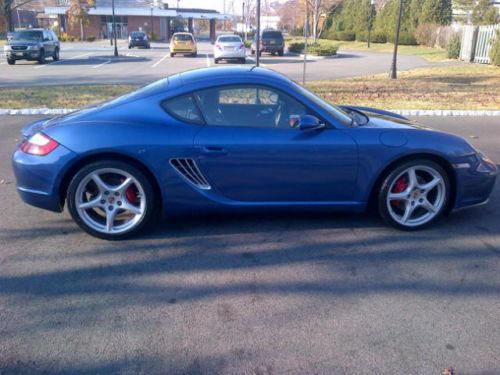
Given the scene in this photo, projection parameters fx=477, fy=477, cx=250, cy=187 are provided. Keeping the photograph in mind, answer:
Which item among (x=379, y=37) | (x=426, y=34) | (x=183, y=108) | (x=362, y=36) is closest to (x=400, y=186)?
(x=183, y=108)

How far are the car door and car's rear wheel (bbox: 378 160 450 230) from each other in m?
0.35

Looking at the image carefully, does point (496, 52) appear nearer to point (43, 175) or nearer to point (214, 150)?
point (214, 150)

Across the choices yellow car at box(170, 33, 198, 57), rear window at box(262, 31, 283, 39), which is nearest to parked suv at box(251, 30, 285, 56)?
rear window at box(262, 31, 283, 39)

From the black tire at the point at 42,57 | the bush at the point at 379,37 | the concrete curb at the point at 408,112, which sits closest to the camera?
the concrete curb at the point at 408,112

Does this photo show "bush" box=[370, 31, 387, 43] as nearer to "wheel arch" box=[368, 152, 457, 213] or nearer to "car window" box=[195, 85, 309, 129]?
"wheel arch" box=[368, 152, 457, 213]

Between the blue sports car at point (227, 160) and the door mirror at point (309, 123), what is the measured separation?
0.04 ft

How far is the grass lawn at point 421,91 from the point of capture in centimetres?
1160

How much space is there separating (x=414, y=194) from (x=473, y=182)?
54 centimetres

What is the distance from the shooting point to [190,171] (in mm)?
3926

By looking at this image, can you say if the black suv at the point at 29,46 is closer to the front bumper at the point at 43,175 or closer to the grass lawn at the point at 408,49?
the front bumper at the point at 43,175

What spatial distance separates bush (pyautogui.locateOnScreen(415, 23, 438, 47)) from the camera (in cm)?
4106

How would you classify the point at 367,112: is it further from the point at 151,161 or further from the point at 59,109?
the point at 59,109

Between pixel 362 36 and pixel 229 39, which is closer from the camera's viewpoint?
pixel 229 39

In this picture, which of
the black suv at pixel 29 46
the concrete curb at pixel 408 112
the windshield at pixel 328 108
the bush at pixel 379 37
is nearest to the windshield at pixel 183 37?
the black suv at pixel 29 46
